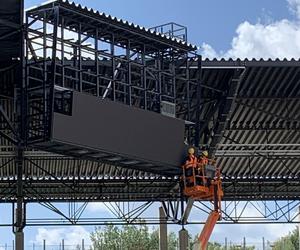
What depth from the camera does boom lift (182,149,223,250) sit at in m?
21.6

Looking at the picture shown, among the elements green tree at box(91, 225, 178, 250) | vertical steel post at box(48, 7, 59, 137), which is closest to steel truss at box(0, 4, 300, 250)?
vertical steel post at box(48, 7, 59, 137)

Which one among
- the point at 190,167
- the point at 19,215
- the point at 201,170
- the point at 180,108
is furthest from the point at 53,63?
the point at 19,215

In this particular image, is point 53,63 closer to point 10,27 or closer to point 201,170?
point 10,27

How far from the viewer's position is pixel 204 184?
861 inches

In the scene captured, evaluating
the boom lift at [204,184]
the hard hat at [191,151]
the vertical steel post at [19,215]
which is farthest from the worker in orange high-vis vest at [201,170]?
the vertical steel post at [19,215]

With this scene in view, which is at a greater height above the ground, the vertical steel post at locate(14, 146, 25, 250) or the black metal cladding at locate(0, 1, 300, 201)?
the black metal cladding at locate(0, 1, 300, 201)

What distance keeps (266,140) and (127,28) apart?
1240 cm

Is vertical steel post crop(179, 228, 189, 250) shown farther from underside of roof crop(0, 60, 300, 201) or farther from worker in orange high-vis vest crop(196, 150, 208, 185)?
worker in orange high-vis vest crop(196, 150, 208, 185)

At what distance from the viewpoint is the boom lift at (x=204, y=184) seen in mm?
21562

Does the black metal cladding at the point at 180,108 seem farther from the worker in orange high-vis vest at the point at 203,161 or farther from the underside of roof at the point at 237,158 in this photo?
the worker in orange high-vis vest at the point at 203,161

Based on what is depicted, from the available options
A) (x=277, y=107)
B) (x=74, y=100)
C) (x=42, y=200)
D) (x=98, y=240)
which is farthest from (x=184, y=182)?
(x=98, y=240)

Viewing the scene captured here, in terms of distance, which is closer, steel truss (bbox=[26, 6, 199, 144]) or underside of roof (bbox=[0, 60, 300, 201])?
steel truss (bbox=[26, 6, 199, 144])

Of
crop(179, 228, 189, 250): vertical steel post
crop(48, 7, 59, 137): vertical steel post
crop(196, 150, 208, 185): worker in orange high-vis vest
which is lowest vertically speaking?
crop(179, 228, 189, 250): vertical steel post

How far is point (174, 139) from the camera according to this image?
76.5ft
